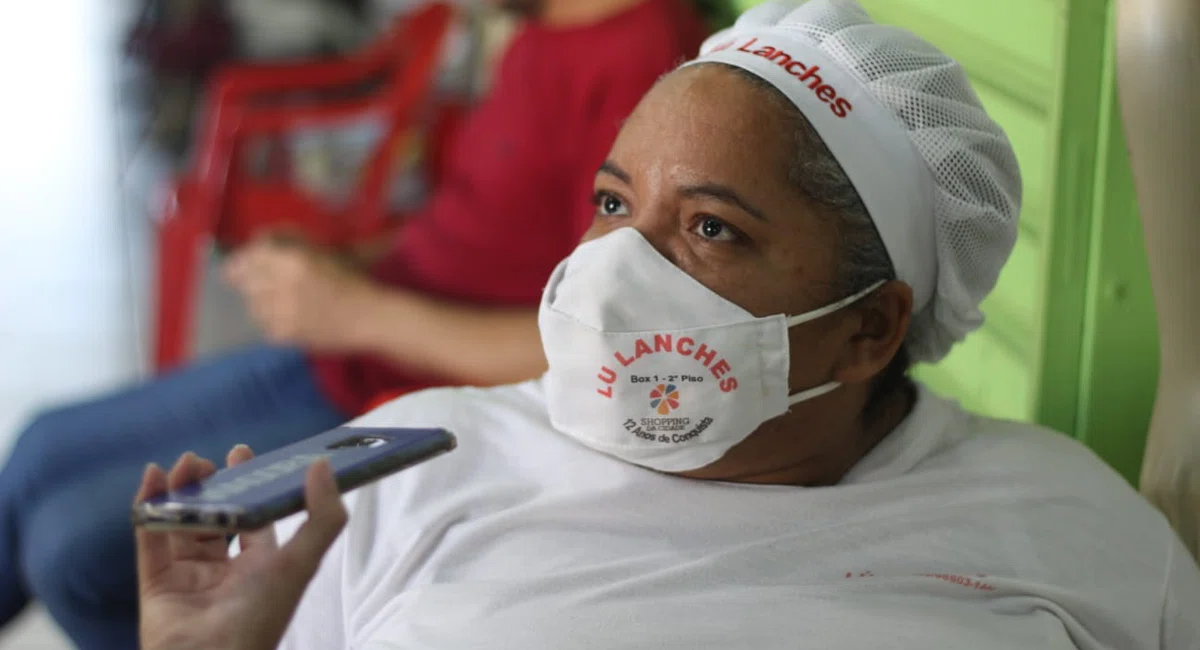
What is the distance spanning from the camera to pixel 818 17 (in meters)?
1.10

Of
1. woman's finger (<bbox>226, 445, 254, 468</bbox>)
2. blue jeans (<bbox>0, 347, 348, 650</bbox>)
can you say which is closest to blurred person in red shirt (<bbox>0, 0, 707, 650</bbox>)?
blue jeans (<bbox>0, 347, 348, 650</bbox>)

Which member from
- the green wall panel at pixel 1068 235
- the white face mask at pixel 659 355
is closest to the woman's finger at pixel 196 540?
the white face mask at pixel 659 355

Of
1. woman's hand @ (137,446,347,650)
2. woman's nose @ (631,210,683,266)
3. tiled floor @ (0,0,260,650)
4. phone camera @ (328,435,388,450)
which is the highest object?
woman's nose @ (631,210,683,266)

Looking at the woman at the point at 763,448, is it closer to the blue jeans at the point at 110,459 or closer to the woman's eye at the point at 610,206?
the woman's eye at the point at 610,206

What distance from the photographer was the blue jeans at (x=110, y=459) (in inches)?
61.9

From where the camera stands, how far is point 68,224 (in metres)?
4.17

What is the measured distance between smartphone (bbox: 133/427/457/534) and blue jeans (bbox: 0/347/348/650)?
0.77 meters

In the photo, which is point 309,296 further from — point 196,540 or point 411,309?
point 196,540

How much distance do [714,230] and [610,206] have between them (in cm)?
12

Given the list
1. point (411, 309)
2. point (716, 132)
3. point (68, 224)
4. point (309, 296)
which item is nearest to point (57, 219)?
point (68, 224)

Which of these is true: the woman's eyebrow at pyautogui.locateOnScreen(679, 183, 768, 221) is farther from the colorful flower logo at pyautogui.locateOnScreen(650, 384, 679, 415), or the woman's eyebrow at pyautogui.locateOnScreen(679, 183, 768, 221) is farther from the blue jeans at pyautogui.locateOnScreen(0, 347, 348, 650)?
the blue jeans at pyautogui.locateOnScreen(0, 347, 348, 650)

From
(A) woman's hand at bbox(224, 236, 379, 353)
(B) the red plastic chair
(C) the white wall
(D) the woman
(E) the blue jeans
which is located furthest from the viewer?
(C) the white wall

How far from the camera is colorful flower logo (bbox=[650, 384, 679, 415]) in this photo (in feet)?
3.26

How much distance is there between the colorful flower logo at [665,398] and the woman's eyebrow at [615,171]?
182mm
